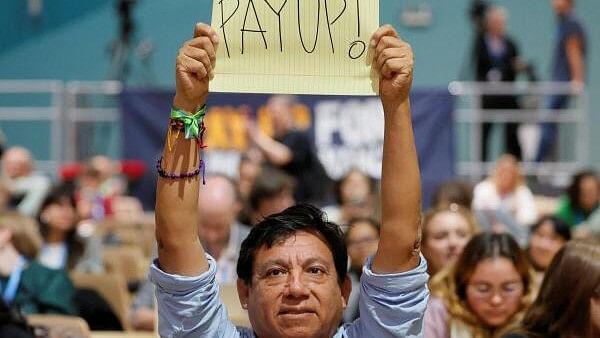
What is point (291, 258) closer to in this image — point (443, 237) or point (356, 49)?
point (356, 49)

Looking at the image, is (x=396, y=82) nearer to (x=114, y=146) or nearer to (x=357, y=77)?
(x=357, y=77)

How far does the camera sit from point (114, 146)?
14398 mm

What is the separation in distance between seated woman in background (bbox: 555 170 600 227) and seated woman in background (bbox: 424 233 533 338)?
5.34 meters

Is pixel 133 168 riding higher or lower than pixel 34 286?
higher

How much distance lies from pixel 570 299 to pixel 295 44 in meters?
1.40

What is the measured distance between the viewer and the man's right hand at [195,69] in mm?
2871

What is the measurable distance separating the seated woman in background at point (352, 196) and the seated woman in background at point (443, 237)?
271cm

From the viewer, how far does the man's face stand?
2.86 metres

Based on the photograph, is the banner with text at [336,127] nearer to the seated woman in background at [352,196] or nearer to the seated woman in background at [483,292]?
the seated woman in background at [352,196]

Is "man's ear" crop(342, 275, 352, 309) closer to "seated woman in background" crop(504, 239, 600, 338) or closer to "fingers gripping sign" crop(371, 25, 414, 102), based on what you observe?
"fingers gripping sign" crop(371, 25, 414, 102)

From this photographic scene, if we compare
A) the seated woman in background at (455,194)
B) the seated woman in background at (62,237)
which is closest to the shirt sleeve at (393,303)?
the seated woman in background at (455,194)

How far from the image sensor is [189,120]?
291 centimetres

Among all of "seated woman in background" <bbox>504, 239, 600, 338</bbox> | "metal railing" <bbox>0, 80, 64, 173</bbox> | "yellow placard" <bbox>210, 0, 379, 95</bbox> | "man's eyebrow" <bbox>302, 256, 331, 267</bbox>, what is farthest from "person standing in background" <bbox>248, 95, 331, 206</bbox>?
"man's eyebrow" <bbox>302, 256, 331, 267</bbox>

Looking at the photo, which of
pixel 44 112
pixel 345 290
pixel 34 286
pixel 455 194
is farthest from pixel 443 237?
pixel 44 112
